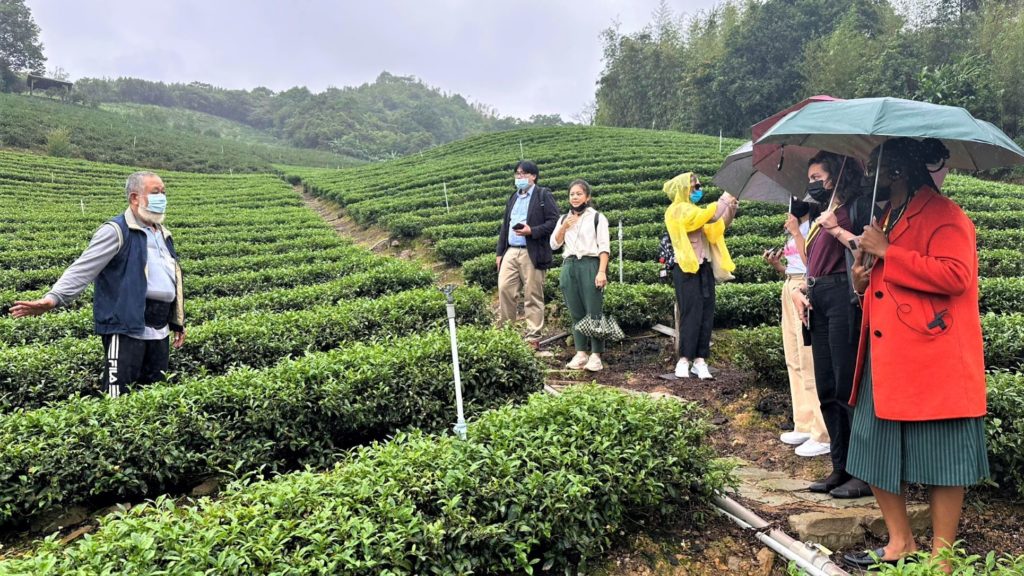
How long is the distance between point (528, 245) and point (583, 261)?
87 centimetres

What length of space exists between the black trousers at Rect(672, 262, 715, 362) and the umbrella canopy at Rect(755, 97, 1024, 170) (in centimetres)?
247

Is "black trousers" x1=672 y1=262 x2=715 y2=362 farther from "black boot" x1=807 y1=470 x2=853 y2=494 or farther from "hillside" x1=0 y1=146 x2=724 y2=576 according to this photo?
"black boot" x1=807 y1=470 x2=853 y2=494

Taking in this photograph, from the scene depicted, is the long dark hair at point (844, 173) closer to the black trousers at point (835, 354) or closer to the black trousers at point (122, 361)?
the black trousers at point (835, 354)

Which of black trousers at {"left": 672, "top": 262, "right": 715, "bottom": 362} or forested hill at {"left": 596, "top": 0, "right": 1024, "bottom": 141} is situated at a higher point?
forested hill at {"left": 596, "top": 0, "right": 1024, "bottom": 141}

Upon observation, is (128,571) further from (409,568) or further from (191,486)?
(191,486)

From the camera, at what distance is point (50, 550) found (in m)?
2.24

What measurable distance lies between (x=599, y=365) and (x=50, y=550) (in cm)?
447

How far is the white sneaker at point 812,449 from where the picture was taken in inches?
146

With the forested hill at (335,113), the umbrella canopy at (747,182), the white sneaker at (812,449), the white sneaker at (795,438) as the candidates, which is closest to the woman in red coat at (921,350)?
the white sneaker at (812,449)

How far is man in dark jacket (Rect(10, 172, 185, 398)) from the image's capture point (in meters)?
3.83

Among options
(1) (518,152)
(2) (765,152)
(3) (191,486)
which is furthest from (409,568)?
(1) (518,152)

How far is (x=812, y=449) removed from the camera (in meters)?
3.72

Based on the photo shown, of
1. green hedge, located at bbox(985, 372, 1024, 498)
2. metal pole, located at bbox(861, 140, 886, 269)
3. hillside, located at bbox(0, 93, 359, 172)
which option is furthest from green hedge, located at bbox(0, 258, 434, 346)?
hillside, located at bbox(0, 93, 359, 172)

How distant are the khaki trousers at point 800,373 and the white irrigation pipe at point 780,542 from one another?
106 centimetres
